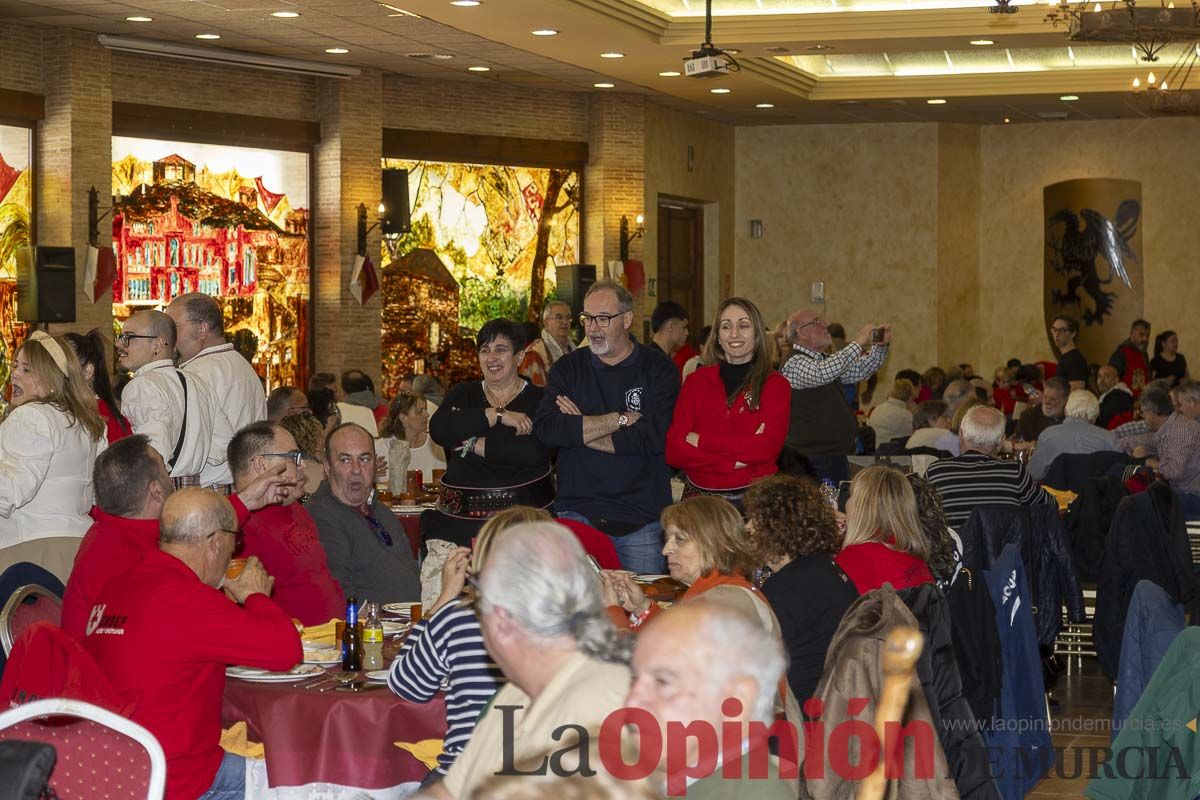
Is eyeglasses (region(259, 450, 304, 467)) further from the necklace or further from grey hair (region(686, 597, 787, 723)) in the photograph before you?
grey hair (region(686, 597, 787, 723))

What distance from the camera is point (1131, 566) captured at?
625 cm

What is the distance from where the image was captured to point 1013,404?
14.7m

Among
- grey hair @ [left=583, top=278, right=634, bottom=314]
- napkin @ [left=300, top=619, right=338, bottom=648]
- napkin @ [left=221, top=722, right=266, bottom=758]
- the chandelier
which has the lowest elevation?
napkin @ [left=221, top=722, right=266, bottom=758]

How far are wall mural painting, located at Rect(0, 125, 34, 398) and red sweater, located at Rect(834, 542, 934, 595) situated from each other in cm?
861

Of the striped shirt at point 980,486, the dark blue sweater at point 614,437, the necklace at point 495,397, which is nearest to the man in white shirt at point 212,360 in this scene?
the necklace at point 495,397

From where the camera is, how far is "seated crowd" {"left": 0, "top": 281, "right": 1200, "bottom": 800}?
248 cm

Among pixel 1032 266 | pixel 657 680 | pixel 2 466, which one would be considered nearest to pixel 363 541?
pixel 2 466

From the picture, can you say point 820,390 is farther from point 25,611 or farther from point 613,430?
point 25,611

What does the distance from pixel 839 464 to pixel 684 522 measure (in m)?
3.92

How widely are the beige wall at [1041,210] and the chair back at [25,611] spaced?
16.0 metres

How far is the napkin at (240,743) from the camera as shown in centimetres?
420

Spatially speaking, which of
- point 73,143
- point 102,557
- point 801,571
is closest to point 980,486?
point 801,571

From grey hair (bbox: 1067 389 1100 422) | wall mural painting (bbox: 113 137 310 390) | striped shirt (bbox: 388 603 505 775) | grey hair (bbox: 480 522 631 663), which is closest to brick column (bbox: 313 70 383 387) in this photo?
wall mural painting (bbox: 113 137 310 390)

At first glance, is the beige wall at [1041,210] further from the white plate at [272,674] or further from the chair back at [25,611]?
the chair back at [25,611]
